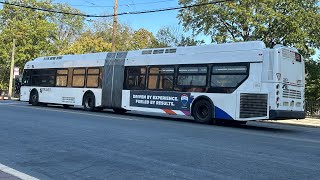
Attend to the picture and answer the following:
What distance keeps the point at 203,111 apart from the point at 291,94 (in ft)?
11.7

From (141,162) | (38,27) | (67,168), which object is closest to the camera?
Result: (67,168)

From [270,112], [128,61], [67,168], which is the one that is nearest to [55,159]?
[67,168]

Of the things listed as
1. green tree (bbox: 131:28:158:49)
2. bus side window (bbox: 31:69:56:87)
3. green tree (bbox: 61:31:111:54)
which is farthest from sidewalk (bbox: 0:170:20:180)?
green tree (bbox: 131:28:158:49)

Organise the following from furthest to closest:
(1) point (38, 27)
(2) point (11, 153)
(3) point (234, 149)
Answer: (1) point (38, 27)
(3) point (234, 149)
(2) point (11, 153)

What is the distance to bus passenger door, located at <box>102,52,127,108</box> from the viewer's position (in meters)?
20.7

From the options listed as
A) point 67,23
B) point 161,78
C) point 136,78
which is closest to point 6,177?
point 161,78

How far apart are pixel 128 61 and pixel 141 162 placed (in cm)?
1332

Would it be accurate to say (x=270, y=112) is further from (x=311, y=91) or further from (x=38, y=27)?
(x=38, y=27)

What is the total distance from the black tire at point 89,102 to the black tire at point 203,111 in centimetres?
678

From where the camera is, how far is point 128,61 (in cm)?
2047

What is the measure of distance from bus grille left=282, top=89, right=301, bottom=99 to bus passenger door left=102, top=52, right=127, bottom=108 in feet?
27.8

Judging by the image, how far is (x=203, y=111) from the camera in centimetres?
1698

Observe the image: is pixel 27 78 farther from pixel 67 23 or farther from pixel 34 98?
pixel 67 23

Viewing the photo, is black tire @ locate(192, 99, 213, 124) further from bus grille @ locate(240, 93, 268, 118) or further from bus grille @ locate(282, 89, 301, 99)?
bus grille @ locate(282, 89, 301, 99)
